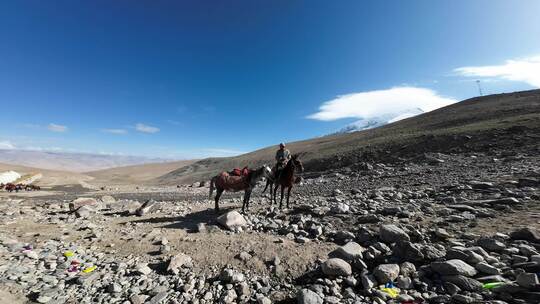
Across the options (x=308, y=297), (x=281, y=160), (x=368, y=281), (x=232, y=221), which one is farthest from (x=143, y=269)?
(x=281, y=160)

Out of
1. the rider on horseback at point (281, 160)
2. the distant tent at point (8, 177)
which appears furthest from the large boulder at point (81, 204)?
the distant tent at point (8, 177)

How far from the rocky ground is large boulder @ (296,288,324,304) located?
0.9 inches

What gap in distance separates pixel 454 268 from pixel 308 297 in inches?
126

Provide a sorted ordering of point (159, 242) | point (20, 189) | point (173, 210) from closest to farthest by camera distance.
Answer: point (159, 242) → point (173, 210) → point (20, 189)

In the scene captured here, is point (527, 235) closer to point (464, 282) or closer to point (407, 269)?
point (464, 282)

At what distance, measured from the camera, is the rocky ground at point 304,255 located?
219 inches

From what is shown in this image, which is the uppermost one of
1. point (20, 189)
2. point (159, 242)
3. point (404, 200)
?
point (20, 189)

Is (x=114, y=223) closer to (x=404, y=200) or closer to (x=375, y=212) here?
(x=375, y=212)

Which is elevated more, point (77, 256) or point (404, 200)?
point (77, 256)

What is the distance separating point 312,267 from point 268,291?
1425 mm

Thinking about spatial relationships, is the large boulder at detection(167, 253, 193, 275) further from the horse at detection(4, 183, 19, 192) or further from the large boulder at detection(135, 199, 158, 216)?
the horse at detection(4, 183, 19, 192)

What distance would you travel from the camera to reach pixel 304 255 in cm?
761

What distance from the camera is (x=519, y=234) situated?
6574 millimetres

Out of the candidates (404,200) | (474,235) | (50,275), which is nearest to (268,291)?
(474,235)
